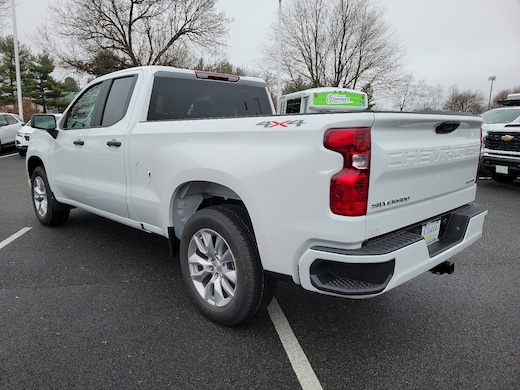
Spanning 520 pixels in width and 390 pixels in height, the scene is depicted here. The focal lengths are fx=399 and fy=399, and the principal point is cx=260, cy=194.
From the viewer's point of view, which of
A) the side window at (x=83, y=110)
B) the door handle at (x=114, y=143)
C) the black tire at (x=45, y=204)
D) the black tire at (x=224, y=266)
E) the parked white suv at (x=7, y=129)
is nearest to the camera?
the black tire at (x=224, y=266)

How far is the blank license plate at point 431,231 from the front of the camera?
8.53 ft

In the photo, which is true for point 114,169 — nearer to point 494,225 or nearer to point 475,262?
point 475,262

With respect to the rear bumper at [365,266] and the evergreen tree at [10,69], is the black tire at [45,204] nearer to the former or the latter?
the rear bumper at [365,266]

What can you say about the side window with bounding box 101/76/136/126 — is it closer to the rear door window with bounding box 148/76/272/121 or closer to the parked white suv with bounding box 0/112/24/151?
the rear door window with bounding box 148/76/272/121

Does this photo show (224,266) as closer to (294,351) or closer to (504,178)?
(294,351)

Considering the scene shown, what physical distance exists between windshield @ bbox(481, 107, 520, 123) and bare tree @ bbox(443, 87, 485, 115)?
35528 mm

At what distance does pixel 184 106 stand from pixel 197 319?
1948 mm

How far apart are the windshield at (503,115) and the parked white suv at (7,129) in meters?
16.2

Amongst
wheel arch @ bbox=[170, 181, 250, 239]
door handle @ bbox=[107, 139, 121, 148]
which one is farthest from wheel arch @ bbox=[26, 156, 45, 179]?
wheel arch @ bbox=[170, 181, 250, 239]

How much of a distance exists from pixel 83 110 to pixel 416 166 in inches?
143

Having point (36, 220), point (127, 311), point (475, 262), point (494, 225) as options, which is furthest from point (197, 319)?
point (494, 225)

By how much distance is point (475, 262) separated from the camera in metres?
4.23

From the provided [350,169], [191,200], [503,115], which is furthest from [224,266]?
[503,115]

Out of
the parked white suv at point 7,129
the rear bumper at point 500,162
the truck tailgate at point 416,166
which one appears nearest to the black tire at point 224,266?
the truck tailgate at point 416,166
